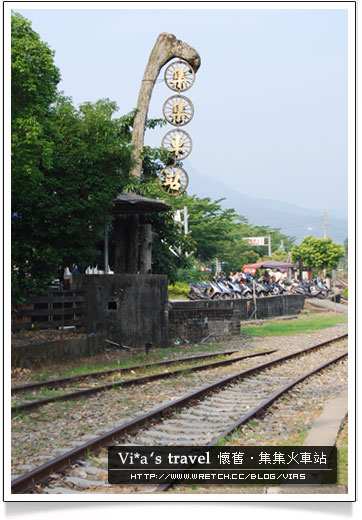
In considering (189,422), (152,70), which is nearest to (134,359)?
(189,422)

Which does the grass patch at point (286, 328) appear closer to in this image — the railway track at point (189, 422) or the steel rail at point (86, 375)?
the steel rail at point (86, 375)

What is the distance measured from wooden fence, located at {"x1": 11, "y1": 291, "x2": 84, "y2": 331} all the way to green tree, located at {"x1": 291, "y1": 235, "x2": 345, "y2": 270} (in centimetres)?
2144

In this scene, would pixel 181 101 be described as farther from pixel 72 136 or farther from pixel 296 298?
pixel 296 298

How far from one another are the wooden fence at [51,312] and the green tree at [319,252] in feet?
70.4

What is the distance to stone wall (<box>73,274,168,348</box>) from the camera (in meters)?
16.3

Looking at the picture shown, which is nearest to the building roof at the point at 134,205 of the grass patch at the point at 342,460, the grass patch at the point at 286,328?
the grass patch at the point at 286,328

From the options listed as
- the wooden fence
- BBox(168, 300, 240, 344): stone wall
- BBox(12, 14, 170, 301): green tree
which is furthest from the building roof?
BBox(168, 300, 240, 344): stone wall

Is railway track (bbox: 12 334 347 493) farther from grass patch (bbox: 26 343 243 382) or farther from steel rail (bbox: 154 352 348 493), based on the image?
grass patch (bbox: 26 343 243 382)

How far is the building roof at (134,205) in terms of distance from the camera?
16.3 metres

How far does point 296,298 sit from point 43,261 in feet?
81.0

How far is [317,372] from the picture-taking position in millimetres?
13242

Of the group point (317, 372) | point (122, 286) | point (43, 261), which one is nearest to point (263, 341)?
point (122, 286)

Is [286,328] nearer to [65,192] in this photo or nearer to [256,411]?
[65,192]

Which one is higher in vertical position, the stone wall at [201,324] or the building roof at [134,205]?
the building roof at [134,205]
